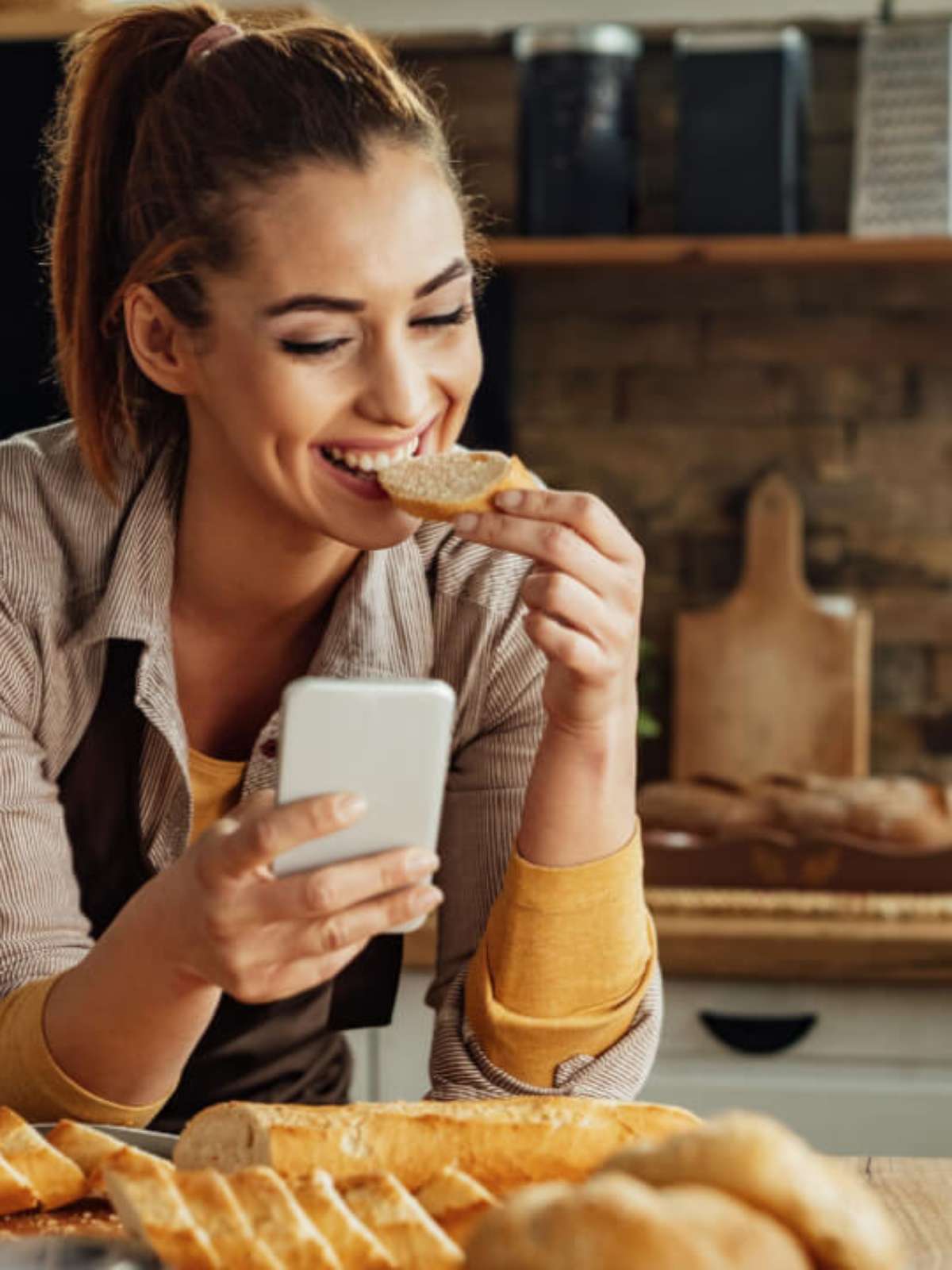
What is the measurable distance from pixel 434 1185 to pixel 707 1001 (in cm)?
146

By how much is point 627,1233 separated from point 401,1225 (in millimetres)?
245

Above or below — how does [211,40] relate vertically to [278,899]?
above

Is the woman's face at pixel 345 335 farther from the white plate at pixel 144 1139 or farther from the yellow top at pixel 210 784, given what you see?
the white plate at pixel 144 1139

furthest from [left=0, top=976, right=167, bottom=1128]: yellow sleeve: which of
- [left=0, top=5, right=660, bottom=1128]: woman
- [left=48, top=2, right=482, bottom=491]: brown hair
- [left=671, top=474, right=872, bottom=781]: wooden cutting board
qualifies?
[left=671, top=474, right=872, bottom=781]: wooden cutting board

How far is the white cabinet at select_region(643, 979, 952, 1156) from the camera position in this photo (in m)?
2.38

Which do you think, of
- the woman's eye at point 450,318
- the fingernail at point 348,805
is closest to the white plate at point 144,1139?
the fingernail at point 348,805

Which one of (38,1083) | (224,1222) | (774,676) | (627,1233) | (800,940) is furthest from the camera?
(774,676)

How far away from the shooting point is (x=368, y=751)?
1022 mm

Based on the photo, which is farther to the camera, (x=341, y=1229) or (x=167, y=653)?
(x=167, y=653)

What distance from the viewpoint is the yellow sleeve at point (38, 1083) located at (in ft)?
4.21

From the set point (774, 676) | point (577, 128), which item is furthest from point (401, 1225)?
point (577, 128)

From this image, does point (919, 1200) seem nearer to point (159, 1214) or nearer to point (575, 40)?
point (159, 1214)

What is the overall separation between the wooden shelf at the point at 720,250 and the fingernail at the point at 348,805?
1.95 m

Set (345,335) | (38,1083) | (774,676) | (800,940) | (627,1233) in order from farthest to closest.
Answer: (774,676), (800,940), (345,335), (38,1083), (627,1233)
